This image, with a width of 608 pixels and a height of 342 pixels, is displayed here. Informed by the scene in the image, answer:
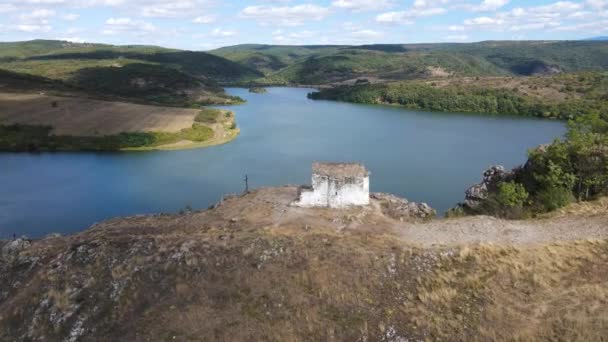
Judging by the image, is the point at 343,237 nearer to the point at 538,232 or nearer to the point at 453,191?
the point at 538,232

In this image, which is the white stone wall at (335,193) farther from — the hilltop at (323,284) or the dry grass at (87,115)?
the dry grass at (87,115)

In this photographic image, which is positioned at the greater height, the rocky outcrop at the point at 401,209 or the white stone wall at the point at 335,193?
the white stone wall at the point at 335,193

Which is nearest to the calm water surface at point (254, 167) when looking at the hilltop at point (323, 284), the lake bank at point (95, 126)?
the lake bank at point (95, 126)

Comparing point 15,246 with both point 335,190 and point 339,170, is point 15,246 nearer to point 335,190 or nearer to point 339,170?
point 335,190

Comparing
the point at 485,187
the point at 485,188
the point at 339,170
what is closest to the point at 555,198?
the point at 485,188

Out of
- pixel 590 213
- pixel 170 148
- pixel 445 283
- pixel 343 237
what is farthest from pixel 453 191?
pixel 170 148

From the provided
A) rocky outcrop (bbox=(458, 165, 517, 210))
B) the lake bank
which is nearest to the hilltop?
rocky outcrop (bbox=(458, 165, 517, 210))

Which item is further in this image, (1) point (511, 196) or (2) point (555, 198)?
(1) point (511, 196)
